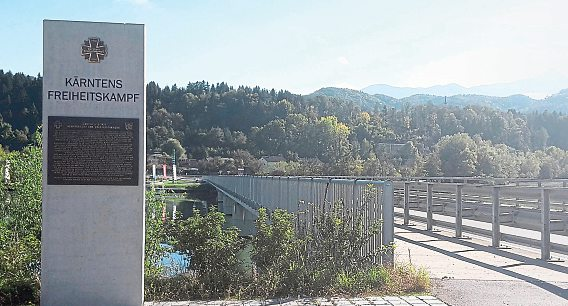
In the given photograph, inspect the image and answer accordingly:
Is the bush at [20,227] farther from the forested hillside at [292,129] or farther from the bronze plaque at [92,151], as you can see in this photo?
the forested hillside at [292,129]

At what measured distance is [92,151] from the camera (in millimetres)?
7309

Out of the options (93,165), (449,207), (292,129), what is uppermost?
(292,129)

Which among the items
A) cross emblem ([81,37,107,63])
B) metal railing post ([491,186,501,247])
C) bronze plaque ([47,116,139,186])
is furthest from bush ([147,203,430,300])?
metal railing post ([491,186,501,247])

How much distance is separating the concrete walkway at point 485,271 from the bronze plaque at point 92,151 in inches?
161

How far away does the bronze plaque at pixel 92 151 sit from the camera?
287 inches

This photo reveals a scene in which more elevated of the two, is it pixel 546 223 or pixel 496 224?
pixel 546 223

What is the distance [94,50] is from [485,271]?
21.6ft

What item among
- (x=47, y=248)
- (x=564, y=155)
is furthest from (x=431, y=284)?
(x=564, y=155)

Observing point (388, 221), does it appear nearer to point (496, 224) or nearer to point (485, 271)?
point (485, 271)

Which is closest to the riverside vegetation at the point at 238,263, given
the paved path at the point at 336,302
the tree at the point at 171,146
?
the paved path at the point at 336,302

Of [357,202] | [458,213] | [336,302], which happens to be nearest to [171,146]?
[458,213]

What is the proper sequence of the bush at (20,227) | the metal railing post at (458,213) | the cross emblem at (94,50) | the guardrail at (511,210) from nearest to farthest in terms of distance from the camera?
the cross emblem at (94,50) < the bush at (20,227) < the guardrail at (511,210) < the metal railing post at (458,213)

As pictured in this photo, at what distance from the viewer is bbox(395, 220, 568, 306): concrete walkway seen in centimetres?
781

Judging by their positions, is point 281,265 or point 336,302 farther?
point 281,265
